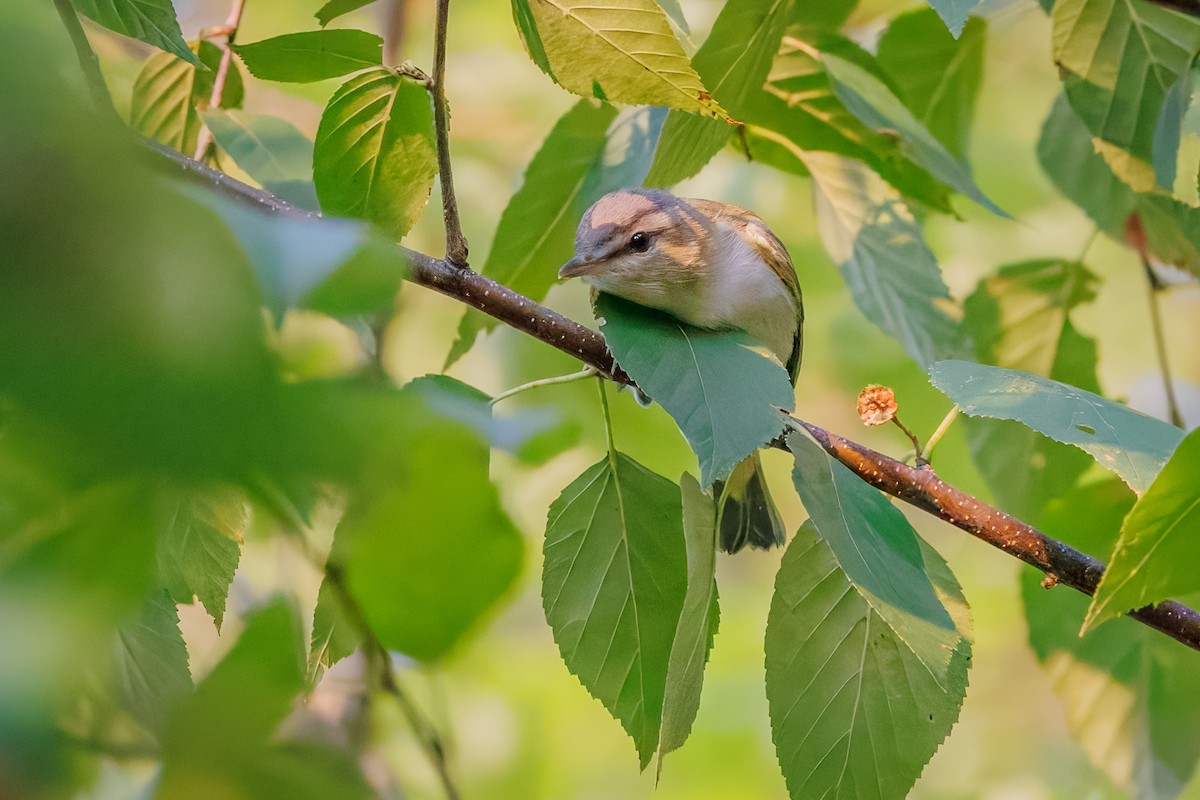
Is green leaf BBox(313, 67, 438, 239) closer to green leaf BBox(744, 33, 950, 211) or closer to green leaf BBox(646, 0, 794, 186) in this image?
green leaf BBox(646, 0, 794, 186)

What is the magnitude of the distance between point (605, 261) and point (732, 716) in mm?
1718

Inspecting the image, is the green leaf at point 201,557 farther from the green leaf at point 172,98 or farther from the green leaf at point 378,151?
the green leaf at point 172,98

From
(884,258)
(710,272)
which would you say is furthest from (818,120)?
(710,272)

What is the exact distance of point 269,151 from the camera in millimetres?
1588

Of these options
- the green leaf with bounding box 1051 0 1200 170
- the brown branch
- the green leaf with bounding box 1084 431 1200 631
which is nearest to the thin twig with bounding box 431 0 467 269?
the brown branch

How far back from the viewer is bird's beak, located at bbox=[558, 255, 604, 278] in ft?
5.81

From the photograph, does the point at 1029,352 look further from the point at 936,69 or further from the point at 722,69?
the point at 722,69

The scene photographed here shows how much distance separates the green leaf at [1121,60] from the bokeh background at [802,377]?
0.34 metres

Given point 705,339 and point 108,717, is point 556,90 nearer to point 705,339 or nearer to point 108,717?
point 705,339

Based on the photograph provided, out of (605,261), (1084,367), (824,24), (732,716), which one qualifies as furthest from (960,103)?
(732,716)

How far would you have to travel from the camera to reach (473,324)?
1.62 m

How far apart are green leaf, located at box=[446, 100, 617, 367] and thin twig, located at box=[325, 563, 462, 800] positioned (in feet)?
3.52

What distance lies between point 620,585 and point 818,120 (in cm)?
96

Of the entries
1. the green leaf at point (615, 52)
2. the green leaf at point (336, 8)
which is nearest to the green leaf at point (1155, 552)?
the green leaf at point (615, 52)
